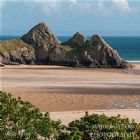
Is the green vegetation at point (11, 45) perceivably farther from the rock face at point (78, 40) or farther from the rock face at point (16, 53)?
the rock face at point (78, 40)

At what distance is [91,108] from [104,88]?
9.10 meters

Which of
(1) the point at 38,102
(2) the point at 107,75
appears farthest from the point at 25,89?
(2) the point at 107,75

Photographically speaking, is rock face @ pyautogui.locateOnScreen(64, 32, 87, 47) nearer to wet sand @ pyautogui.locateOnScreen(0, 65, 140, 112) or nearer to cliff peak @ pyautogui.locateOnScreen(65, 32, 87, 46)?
cliff peak @ pyautogui.locateOnScreen(65, 32, 87, 46)

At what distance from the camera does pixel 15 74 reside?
Answer: 51156mm

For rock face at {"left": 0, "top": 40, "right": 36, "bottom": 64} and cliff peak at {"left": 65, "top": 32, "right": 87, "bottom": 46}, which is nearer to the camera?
rock face at {"left": 0, "top": 40, "right": 36, "bottom": 64}

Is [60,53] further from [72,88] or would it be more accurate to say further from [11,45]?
[72,88]

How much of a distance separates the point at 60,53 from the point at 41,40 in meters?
4.00

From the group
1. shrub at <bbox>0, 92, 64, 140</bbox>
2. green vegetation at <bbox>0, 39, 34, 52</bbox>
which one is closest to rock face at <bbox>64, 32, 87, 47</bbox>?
green vegetation at <bbox>0, 39, 34, 52</bbox>

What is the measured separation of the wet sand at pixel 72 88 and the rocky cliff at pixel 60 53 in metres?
5.11

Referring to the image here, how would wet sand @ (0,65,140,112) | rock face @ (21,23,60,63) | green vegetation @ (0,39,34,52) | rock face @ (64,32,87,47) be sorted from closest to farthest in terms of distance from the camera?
wet sand @ (0,65,140,112)
green vegetation @ (0,39,34,52)
rock face @ (21,23,60,63)
rock face @ (64,32,87,47)

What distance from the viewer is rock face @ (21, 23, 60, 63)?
64938mm

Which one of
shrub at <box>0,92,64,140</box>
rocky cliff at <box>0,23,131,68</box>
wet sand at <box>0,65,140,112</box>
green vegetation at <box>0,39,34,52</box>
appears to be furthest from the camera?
green vegetation at <box>0,39,34,52</box>

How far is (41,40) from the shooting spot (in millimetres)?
66125

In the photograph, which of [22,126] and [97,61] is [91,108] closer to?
[22,126]
